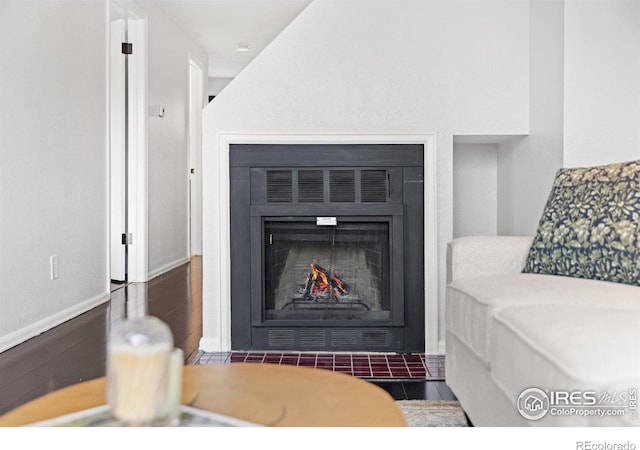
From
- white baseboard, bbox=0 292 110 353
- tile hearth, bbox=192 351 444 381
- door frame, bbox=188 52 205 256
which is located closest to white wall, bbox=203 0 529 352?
tile hearth, bbox=192 351 444 381

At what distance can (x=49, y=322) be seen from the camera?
10.4 feet

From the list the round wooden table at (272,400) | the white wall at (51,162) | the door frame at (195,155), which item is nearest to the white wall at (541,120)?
the round wooden table at (272,400)

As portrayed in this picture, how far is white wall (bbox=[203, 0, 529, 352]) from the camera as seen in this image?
2.74 metres

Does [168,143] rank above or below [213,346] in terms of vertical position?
above

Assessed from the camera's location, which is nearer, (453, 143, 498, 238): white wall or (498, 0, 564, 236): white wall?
Answer: (498, 0, 564, 236): white wall

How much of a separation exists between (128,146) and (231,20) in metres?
1.69

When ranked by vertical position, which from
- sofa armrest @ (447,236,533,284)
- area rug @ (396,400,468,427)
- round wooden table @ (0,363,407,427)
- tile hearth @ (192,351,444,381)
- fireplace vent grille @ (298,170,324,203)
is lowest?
area rug @ (396,400,468,427)

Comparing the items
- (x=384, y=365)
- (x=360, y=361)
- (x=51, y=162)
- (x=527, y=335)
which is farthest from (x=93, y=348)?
(x=527, y=335)

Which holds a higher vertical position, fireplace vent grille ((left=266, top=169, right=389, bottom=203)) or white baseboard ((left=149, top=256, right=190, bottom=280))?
fireplace vent grille ((left=266, top=169, right=389, bottom=203))

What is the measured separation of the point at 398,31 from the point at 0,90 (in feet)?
6.20

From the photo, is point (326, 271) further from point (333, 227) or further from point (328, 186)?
point (328, 186)

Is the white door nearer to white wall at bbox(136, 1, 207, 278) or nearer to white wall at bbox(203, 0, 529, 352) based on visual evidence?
white wall at bbox(136, 1, 207, 278)

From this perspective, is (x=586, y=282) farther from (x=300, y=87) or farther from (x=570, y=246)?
(x=300, y=87)

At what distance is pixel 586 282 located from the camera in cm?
174
